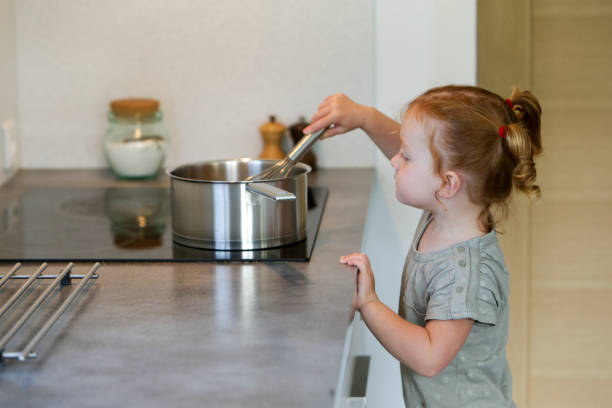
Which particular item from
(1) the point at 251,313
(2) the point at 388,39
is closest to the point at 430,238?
(1) the point at 251,313

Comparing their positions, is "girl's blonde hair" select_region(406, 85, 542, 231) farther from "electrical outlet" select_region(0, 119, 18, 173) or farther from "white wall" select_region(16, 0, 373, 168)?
"electrical outlet" select_region(0, 119, 18, 173)

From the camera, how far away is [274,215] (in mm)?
1216

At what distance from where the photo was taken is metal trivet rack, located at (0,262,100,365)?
779 millimetres

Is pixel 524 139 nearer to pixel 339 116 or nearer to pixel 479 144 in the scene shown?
pixel 479 144

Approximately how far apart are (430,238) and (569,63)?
3.81 ft

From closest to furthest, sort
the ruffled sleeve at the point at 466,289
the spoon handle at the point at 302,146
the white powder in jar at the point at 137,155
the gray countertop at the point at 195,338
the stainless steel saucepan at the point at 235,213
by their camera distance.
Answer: the gray countertop at the point at 195,338 < the ruffled sleeve at the point at 466,289 < the stainless steel saucepan at the point at 235,213 < the spoon handle at the point at 302,146 < the white powder in jar at the point at 137,155

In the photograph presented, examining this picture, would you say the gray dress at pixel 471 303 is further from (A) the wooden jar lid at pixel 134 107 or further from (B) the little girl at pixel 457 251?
(A) the wooden jar lid at pixel 134 107

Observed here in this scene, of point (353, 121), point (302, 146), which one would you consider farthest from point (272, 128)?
point (302, 146)

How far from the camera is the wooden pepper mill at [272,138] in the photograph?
6.08ft

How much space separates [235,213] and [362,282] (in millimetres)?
230

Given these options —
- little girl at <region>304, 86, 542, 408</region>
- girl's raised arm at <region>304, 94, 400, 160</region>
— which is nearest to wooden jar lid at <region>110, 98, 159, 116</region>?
girl's raised arm at <region>304, 94, 400, 160</region>

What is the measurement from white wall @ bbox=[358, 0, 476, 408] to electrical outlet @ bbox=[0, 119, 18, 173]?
0.86m

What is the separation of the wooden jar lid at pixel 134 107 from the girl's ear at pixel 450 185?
0.91 m

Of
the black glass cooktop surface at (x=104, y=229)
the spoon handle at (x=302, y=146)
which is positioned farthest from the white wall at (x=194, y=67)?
the spoon handle at (x=302, y=146)
